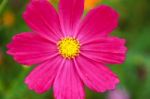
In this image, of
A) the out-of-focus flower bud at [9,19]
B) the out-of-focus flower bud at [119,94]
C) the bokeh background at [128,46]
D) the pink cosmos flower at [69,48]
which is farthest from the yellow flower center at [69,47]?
the out-of-focus flower bud at [119,94]

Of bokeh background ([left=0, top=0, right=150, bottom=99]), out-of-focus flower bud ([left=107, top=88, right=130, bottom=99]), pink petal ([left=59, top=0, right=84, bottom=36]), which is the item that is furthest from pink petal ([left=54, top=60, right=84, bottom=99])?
out-of-focus flower bud ([left=107, top=88, right=130, bottom=99])

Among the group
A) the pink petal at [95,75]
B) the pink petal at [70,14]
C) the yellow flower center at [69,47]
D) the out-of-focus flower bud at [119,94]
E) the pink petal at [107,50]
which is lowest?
the out-of-focus flower bud at [119,94]

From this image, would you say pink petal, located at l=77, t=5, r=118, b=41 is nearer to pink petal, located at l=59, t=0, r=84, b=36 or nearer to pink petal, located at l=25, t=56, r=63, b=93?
pink petal, located at l=59, t=0, r=84, b=36

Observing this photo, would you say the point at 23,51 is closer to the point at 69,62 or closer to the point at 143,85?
the point at 69,62

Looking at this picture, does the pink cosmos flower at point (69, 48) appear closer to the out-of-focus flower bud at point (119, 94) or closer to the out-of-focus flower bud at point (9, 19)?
the out-of-focus flower bud at point (9, 19)

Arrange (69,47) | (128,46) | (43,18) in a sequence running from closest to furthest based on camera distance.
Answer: (43,18) → (69,47) → (128,46)

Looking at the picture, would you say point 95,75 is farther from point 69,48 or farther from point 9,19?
point 9,19

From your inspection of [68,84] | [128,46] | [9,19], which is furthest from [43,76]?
[128,46]

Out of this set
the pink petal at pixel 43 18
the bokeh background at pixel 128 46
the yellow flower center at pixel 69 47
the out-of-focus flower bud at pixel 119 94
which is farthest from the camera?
the out-of-focus flower bud at pixel 119 94
